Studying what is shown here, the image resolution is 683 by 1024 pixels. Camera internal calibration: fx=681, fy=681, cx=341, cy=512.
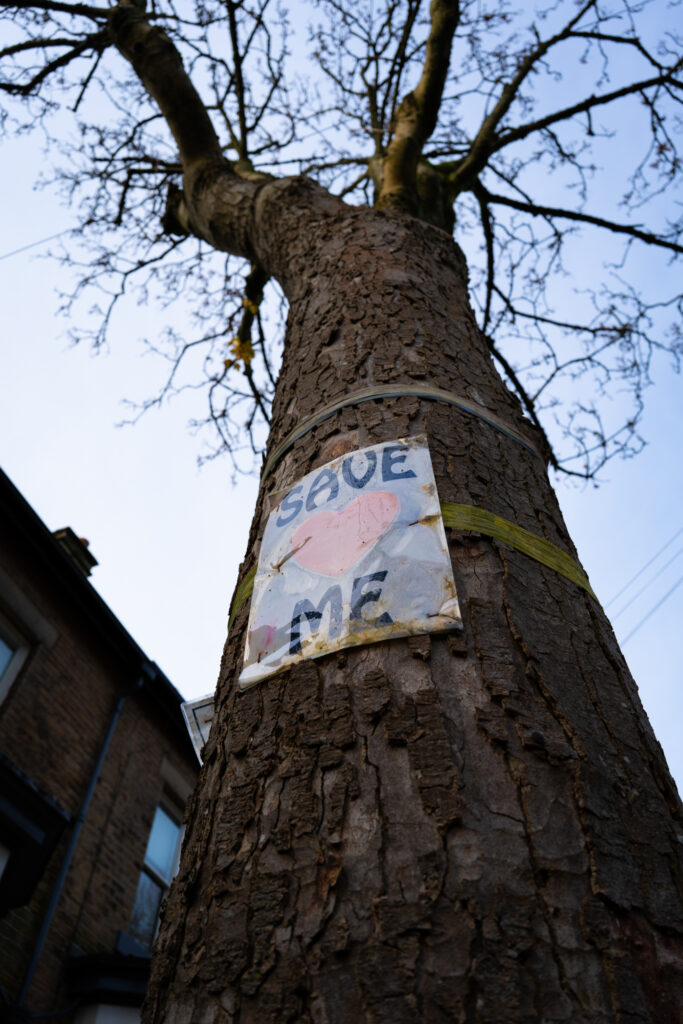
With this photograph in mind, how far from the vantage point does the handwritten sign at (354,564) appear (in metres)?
Answer: 1.15

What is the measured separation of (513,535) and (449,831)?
63 cm

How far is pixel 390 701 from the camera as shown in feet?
3.37

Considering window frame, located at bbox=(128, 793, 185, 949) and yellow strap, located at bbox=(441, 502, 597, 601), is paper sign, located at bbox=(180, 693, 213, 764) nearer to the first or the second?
yellow strap, located at bbox=(441, 502, 597, 601)

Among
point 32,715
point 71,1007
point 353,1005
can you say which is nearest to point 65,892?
point 71,1007

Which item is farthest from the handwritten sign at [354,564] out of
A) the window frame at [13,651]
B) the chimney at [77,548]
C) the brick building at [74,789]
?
the chimney at [77,548]

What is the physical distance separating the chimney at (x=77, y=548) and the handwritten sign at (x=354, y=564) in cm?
811

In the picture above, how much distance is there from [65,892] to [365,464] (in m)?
6.44

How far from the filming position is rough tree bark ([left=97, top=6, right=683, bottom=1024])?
75cm

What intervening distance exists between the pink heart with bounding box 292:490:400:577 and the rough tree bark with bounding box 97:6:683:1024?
0.14m

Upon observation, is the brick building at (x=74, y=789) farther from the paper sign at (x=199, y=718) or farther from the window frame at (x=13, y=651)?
the paper sign at (x=199, y=718)

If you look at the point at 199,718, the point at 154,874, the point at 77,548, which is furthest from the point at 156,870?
the point at 199,718

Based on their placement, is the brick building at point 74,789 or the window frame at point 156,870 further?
the window frame at point 156,870

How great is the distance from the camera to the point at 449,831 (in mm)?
851

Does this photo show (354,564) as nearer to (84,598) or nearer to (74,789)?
(74,789)
